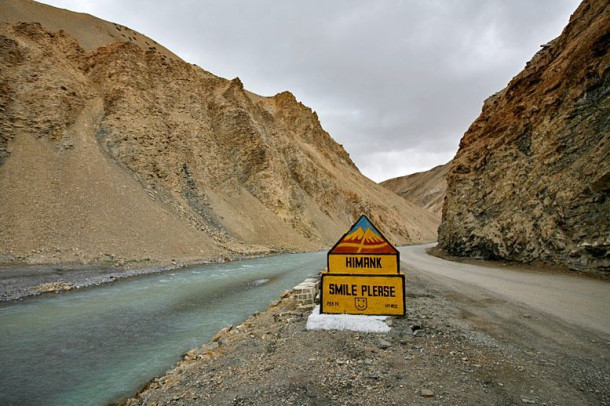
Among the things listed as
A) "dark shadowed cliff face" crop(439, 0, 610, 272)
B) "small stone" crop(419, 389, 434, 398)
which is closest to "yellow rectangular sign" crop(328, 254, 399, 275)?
"small stone" crop(419, 389, 434, 398)

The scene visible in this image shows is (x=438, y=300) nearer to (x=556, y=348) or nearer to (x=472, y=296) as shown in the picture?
(x=472, y=296)

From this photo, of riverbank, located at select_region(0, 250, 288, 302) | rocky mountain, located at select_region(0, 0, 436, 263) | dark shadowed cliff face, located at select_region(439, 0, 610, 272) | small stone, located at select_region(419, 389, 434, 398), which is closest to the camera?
small stone, located at select_region(419, 389, 434, 398)

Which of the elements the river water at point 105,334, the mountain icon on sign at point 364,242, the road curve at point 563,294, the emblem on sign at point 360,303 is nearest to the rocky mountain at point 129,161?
the river water at point 105,334

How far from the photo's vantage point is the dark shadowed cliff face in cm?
1248

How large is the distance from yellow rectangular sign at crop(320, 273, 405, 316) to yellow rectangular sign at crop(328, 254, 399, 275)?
102 millimetres

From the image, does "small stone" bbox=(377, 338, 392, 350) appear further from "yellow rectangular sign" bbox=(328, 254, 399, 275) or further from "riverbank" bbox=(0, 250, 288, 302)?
"riverbank" bbox=(0, 250, 288, 302)

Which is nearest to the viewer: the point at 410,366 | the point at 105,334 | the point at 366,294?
the point at 410,366

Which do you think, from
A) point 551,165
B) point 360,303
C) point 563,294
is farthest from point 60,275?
point 551,165

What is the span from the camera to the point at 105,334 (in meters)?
8.27

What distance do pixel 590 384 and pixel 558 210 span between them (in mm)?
13383

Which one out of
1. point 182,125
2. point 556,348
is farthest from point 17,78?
point 556,348

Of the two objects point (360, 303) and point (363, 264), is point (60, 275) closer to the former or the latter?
point (360, 303)

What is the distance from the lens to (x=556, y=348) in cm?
440

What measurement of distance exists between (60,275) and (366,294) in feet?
57.4
